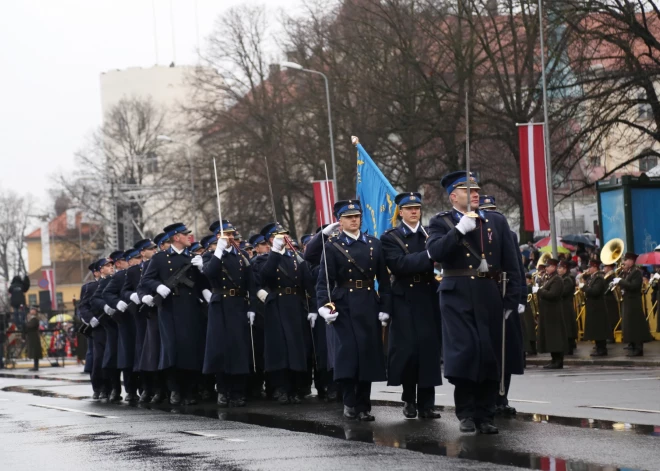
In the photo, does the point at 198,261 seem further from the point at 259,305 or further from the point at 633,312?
the point at 633,312

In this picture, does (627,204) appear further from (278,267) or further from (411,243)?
(411,243)

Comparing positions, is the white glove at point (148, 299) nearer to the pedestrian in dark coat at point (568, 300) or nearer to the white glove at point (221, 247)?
the white glove at point (221, 247)

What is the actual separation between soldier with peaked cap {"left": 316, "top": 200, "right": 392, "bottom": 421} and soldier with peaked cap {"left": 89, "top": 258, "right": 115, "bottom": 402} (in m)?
6.27

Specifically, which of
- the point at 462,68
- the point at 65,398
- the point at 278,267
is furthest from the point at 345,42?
the point at 278,267

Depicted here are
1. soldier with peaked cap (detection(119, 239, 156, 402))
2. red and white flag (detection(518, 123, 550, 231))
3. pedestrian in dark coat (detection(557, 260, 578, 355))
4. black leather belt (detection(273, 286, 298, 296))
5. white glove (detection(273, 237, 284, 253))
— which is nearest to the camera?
white glove (detection(273, 237, 284, 253))

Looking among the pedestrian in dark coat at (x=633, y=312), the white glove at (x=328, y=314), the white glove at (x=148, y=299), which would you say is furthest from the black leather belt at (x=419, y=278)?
the pedestrian in dark coat at (x=633, y=312)

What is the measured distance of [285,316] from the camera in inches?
613

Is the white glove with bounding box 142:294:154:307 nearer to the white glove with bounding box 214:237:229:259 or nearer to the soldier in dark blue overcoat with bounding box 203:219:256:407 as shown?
the soldier in dark blue overcoat with bounding box 203:219:256:407

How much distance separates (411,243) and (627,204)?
15.8 meters

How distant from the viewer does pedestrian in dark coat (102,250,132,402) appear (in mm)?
17906

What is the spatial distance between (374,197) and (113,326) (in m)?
3.95

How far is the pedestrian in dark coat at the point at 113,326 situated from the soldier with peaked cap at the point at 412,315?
642cm

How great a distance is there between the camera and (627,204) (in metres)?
27.3

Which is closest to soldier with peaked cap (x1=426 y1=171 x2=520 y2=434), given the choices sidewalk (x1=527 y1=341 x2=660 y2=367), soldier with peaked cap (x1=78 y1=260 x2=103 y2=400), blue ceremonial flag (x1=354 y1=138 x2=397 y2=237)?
blue ceremonial flag (x1=354 y1=138 x2=397 y2=237)
